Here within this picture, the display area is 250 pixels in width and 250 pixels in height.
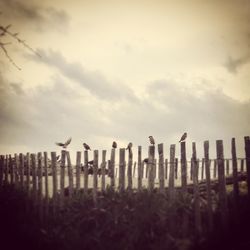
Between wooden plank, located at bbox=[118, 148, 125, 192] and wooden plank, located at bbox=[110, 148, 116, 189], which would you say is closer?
wooden plank, located at bbox=[118, 148, 125, 192]

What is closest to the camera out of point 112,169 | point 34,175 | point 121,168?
point 121,168

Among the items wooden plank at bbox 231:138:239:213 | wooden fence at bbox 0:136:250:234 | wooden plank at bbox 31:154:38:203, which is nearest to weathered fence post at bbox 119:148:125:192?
wooden fence at bbox 0:136:250:234

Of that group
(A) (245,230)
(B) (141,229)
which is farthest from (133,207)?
(A) (245,230)

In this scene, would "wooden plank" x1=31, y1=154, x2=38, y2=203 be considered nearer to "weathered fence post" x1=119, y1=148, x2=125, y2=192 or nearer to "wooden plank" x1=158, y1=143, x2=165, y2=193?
"weathered fence post" x1=119, y1=148, x2=125, y2=192

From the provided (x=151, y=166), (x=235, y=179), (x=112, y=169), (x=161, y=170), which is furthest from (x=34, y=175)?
(x=235, y=179)

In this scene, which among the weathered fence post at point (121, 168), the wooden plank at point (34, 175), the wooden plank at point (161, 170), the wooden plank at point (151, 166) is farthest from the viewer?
the wooden plank at point (34, 175)

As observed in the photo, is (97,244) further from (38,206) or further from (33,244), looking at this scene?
(38,206)

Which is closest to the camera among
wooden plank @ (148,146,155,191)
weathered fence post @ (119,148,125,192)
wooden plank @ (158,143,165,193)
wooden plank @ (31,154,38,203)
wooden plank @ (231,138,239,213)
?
wooden plank @ (231,138,239,213)

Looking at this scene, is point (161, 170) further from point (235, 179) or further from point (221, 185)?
point (235, 179)

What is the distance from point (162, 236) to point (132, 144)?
30.9 feet

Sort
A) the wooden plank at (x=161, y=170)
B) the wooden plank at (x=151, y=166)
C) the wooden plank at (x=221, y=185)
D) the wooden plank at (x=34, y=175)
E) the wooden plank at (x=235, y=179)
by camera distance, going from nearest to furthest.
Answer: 1. the wooden plank at (x=221, y=185)
2. the wooden plank at (x=235, y=179)
3. the wooden plank at (x=161, y=170)
4. the wooden plank at (x=151, y=166)
5. the wooden plank at (x=34, y=175)

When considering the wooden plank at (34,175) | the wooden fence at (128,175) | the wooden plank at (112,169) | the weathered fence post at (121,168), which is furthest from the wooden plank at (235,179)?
the wooden plank at (34,175)

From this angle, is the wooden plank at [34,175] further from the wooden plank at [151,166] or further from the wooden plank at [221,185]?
the wooden plank at [221,185]

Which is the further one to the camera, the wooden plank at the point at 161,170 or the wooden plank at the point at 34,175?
the wooden plank at the point at 34,175
